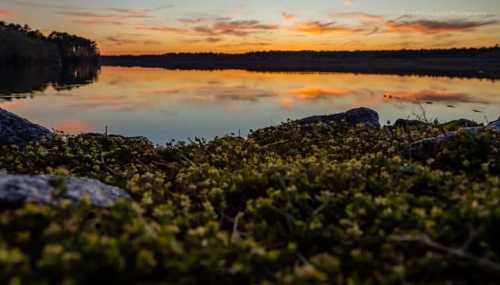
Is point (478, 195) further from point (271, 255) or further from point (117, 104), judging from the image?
point (117, 104)

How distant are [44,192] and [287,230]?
212 centimetres

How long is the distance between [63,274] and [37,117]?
2846cm

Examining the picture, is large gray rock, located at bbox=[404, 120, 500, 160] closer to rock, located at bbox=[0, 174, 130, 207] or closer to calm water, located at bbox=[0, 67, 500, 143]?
rock, located at bbox=[0, 174, 130, 207]

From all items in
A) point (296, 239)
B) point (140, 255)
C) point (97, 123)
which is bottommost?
point (97, 123)

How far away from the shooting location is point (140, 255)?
2.87 meters

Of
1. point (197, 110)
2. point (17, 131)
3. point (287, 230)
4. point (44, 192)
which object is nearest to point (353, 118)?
point (17, 131)

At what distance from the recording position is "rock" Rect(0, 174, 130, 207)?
3661mm

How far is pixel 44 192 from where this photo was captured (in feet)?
12.4

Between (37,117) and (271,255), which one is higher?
(271,255)

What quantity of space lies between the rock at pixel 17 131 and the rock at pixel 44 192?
740 centimetres

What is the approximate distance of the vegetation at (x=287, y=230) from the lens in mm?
2926

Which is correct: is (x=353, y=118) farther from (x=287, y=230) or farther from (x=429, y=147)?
(x=287, y=230)

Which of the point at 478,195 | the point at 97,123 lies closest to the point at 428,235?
the point at 478,195

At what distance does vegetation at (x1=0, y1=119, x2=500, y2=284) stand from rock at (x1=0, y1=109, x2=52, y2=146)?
592 cm
